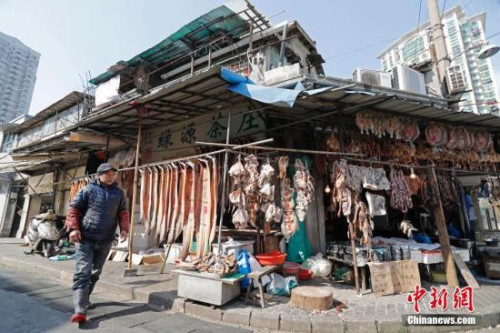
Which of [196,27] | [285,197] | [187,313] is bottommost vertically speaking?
[187,313]

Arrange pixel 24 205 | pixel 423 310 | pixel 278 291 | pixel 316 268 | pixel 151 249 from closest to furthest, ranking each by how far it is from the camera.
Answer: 1. pixel 423 310
2. pixel 278 291
3. pixel 316 268
4. pixel 151 249
5. pixel 24 205

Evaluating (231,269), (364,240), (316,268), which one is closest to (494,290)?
(364,240)

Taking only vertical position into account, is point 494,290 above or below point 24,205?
below

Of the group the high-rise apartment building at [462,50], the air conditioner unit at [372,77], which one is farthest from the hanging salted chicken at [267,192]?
the high-rise apartment building at [462,50]

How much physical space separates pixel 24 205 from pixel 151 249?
1502 cm

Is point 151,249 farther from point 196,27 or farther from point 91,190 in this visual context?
point 196,27

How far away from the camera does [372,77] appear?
10891 millimetres

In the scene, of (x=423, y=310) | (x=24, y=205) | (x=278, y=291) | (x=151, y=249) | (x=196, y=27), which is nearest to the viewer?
(x=423, y=310)

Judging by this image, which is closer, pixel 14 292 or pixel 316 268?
pixel 14 292

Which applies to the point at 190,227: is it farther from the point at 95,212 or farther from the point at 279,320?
the point at 279,320

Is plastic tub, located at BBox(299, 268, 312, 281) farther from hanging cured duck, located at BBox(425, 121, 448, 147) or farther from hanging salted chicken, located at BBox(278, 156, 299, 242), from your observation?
hanging cured duck, located at BBox(425, 121, 448, 147)

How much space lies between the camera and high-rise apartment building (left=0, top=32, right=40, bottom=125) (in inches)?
1379

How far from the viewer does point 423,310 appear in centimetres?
434

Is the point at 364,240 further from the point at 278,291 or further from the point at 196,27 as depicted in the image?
the point at 196,27
